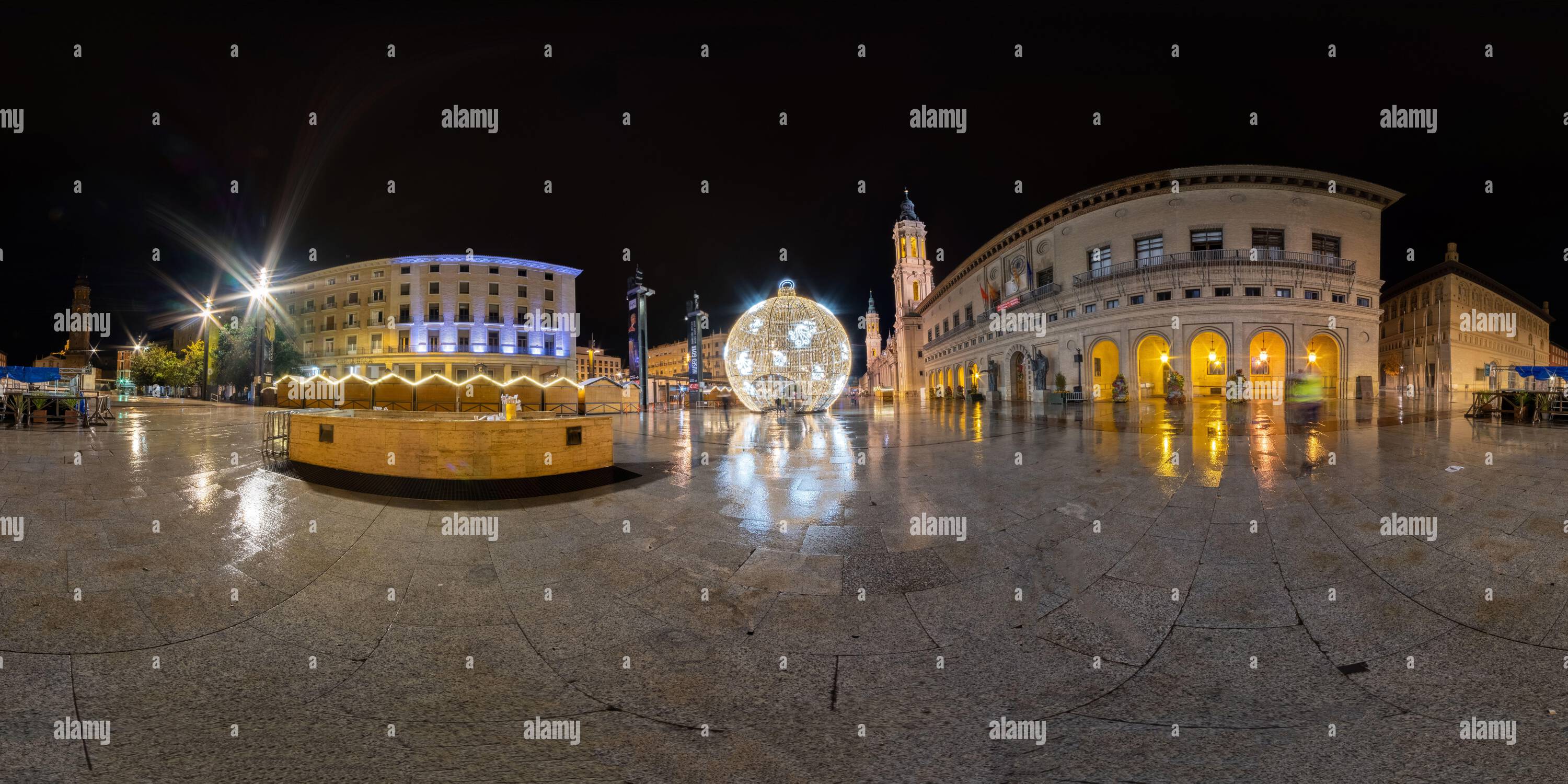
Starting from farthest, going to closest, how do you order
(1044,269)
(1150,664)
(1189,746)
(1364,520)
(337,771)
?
(1044,269)
(1364,520)
(1150,664)
(1189,746)
(337,771)

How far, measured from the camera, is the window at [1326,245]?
34938mm

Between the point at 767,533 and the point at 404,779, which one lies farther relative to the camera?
the point at 767,533

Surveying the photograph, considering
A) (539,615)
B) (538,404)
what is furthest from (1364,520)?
(538,404)

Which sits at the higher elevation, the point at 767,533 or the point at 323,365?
the point at 323,365

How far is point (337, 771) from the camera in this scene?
8.06 ft

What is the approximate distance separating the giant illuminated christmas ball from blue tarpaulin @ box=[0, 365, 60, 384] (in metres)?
25.0

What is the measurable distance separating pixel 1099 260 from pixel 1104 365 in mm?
7680

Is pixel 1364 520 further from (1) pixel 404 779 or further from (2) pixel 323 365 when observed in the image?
(2) pixel 323 365

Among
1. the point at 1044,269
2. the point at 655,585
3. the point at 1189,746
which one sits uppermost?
the point at 1044,269

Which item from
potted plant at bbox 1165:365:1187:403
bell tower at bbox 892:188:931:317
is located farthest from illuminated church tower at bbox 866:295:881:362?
potted plant at bbox 1165:365:1187:403

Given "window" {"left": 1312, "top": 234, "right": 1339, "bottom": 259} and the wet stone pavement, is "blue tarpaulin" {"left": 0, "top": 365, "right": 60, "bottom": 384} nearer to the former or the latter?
the wet stone pavement

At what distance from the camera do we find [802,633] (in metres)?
3.57

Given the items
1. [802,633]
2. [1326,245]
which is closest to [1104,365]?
[1326,245]

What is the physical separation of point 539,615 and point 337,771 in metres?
1.38
